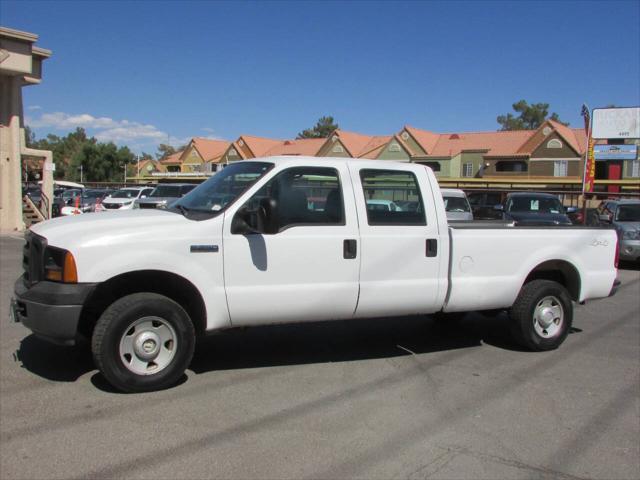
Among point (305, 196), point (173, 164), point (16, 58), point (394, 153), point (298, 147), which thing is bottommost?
point (305, 196)

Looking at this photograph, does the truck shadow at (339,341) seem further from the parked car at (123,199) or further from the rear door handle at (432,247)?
the parked car at (123,199)

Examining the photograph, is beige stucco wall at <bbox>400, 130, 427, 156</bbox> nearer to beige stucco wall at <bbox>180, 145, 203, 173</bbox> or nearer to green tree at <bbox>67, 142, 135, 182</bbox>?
beige stucco wall at <bbox>180, 145, 203, 173</bbox>

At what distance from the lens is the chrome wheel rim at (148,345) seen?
4.64m

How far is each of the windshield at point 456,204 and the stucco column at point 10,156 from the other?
49.7 feet

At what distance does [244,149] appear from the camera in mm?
75812

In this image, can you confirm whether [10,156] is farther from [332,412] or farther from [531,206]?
[332,412]

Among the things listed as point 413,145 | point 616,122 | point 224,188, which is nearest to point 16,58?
point 224,188

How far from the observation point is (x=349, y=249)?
5.22 meters

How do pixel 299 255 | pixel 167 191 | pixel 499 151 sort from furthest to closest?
1. pixel 499 151
2. pixel 167 191
3. pixel 299 255

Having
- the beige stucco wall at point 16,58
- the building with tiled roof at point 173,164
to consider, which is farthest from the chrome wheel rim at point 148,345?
the building with tiled roof at point 173,164

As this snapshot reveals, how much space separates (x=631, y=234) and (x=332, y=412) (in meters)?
11.9

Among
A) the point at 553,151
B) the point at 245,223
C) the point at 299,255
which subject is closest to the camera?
the point at 245,223

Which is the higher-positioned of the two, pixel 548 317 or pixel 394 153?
pixel 394 153

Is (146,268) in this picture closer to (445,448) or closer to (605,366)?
(445,448)
